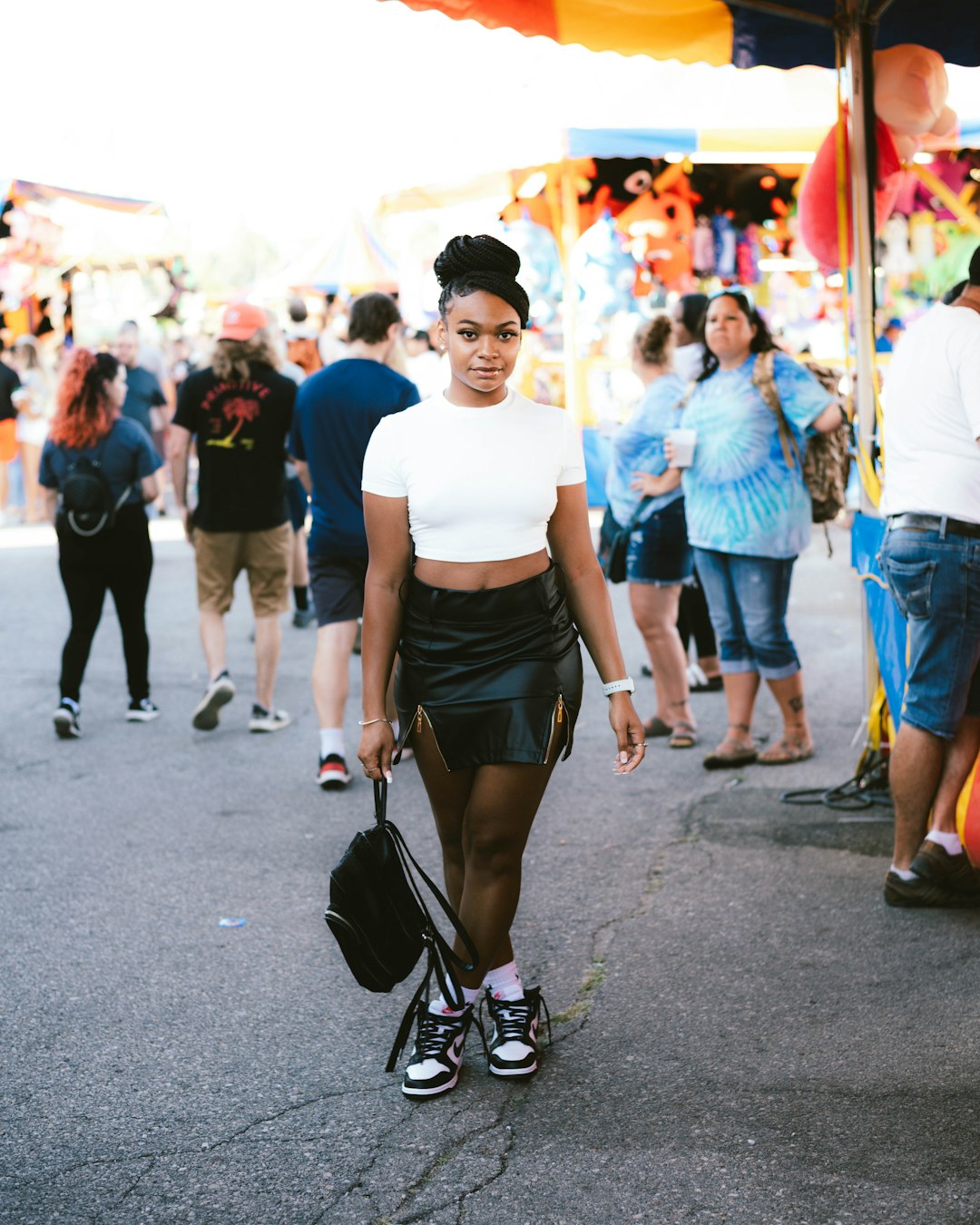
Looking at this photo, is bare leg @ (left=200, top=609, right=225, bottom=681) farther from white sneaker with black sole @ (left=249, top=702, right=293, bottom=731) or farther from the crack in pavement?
the crack in pavement

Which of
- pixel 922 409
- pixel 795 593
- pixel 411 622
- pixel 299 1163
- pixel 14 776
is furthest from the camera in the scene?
pixel 795 593

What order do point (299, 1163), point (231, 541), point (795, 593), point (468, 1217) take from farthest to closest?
point (795, 593) → point (231, 541) → point (299, 1163) → point (468, 1217)

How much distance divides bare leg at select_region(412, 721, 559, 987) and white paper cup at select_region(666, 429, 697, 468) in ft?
9.53

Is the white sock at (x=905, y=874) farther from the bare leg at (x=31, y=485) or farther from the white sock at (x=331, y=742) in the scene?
the bare leg at (x=31, y=485)

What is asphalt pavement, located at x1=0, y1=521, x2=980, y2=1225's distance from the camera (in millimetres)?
2941

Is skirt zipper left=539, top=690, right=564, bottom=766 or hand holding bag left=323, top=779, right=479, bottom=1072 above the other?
skirt zipper left=539, top=690, right=564, bottom=766

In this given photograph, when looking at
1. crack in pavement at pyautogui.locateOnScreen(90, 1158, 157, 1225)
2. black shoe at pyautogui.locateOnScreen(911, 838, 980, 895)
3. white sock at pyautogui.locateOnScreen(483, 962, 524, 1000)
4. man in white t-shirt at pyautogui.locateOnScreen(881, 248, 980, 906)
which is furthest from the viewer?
black shoe at pyautogui.locateOnScreen(911, 838, 980, 895)

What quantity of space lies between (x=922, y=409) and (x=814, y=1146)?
225 centimetres

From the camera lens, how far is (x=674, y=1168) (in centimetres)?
297

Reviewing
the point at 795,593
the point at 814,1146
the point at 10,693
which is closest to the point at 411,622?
the point at 814,1146

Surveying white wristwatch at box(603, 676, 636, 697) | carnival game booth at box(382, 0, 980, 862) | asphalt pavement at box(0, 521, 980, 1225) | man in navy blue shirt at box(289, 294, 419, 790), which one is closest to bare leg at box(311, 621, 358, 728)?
man in navy blue shirt at box(289, 294, 419, 790)

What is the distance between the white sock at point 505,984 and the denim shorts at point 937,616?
5.46 ft

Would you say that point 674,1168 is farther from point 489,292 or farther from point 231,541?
point 231,541

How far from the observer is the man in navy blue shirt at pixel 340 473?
6117 mm
